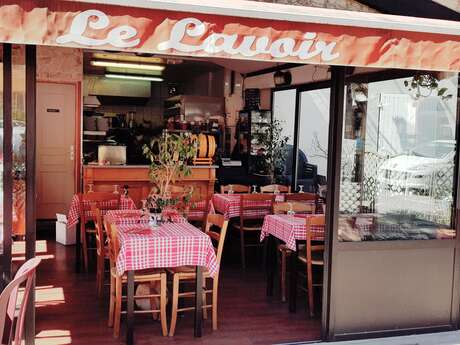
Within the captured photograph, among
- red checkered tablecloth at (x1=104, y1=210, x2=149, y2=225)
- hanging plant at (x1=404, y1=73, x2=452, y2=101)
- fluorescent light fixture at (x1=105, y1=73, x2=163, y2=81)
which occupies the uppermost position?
fluorescent light fixture at (x1=105, y1=73, x2=163, y2=81)

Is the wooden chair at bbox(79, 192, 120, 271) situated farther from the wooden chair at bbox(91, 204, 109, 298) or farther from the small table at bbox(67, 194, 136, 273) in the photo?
the wooden chair at bbox(91, 204, 109, 298)

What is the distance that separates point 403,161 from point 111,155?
16.3ft

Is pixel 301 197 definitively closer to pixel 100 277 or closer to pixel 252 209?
pixel 252 209

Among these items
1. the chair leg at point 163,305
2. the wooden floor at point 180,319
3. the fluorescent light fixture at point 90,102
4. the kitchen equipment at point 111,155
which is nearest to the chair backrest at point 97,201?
the wooden floor at point 180,319

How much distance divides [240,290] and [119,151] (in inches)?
136

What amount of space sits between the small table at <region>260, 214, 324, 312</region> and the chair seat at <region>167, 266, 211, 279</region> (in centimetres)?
103

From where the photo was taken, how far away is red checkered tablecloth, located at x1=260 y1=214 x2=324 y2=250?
563 cm

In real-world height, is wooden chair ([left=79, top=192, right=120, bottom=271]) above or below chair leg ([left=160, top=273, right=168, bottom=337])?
above

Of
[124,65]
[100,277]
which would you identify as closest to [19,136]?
[100,277]

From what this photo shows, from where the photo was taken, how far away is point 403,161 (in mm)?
5117

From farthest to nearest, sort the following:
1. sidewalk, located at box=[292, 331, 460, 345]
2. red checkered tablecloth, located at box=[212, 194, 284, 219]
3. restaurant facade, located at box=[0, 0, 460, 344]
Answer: red checkered tablecloth, located at box=[212, 194, 284, 219] → sidewalk, located at box=[292, 331, 460, 345] → restaurant facade, located at box=[0, 0, 460, 344]

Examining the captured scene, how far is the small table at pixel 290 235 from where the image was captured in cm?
564

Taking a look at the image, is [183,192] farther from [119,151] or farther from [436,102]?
[436,102]

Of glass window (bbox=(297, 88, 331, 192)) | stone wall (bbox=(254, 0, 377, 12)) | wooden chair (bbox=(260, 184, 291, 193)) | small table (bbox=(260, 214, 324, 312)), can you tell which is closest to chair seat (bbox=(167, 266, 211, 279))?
small table (bbox=(260, 214, 324, 312))
